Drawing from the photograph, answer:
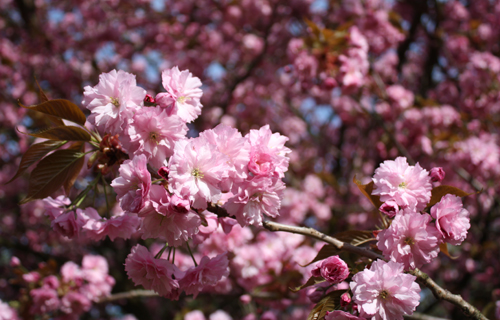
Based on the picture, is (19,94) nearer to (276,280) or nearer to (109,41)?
(109,41)

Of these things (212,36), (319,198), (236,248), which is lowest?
(319,198)

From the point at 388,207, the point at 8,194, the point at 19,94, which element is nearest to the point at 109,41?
the point at 19,94

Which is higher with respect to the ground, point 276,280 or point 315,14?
point 315,14

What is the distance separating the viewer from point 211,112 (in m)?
5.73

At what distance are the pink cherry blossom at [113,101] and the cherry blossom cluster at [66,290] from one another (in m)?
1.96

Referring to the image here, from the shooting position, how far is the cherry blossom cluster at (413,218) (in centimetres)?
117

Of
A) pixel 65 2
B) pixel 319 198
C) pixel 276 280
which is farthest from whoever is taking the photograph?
A: pixel 65 2

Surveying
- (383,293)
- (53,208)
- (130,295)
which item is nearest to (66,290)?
(130,295)

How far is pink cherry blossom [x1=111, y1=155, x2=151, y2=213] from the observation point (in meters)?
1.04

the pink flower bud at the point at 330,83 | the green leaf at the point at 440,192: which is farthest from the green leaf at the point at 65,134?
the pink flower bud at the point at 330,83

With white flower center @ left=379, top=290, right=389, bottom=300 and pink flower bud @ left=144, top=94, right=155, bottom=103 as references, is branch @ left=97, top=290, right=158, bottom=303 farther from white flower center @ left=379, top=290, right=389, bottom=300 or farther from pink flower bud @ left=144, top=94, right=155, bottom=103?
white flower center @ left=379, top=290, right=389, bottom=300

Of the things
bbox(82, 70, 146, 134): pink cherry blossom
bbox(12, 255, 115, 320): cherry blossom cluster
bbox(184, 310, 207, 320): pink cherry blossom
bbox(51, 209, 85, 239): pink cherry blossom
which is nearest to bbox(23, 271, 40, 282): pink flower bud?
bbox(12, 255, 115, 320): cherry blossom cluster

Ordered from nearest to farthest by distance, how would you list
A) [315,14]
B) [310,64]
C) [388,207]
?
[388,207] < [310,64] < [315,14]

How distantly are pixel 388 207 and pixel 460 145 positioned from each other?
3019mm
